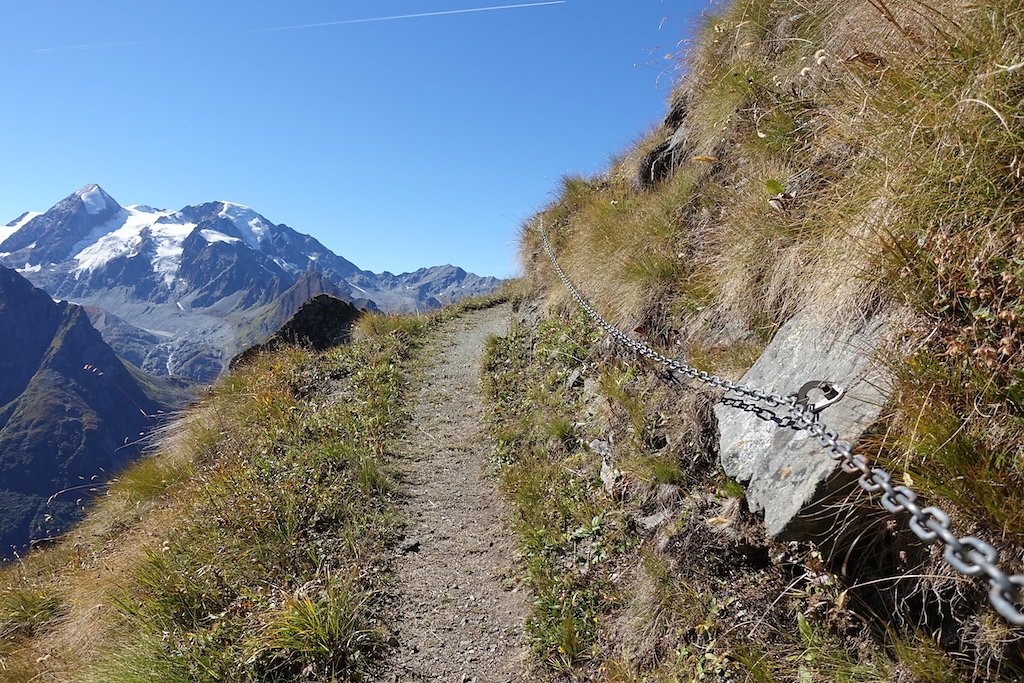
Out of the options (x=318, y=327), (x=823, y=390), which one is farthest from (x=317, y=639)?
(x=318, y=327)

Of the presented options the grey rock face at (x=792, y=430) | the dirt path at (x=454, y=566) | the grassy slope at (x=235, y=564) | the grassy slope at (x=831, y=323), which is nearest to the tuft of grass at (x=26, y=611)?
the grassy slope at (x=235, y=564)

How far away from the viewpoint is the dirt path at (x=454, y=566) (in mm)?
4191

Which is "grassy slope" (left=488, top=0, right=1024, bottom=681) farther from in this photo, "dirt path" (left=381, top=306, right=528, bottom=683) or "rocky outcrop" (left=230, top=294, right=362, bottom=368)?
"rocky outcrop" (left=230, top=294, right=362, bottom=368)

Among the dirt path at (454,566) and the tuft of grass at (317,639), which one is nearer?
the tuft of grass at (317,639)

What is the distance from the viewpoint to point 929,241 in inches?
113

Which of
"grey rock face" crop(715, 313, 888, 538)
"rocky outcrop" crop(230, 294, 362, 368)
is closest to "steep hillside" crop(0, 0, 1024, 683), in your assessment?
"grey rock face" crop(715, 313, 888, 538)

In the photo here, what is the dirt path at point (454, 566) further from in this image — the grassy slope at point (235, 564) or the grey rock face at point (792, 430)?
the grey rock face at point (792, 430)

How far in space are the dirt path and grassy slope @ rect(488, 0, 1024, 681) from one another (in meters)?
0.40

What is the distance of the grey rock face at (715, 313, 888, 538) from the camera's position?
2.67m

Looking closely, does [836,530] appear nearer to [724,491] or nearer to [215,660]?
[724,491]

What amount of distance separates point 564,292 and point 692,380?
4.76m

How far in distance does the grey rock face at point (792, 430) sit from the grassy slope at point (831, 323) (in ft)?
0.44

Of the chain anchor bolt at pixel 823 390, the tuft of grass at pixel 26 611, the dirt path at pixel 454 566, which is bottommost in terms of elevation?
the dirt path at pixel 454 566

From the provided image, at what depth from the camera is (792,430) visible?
3.09 m
